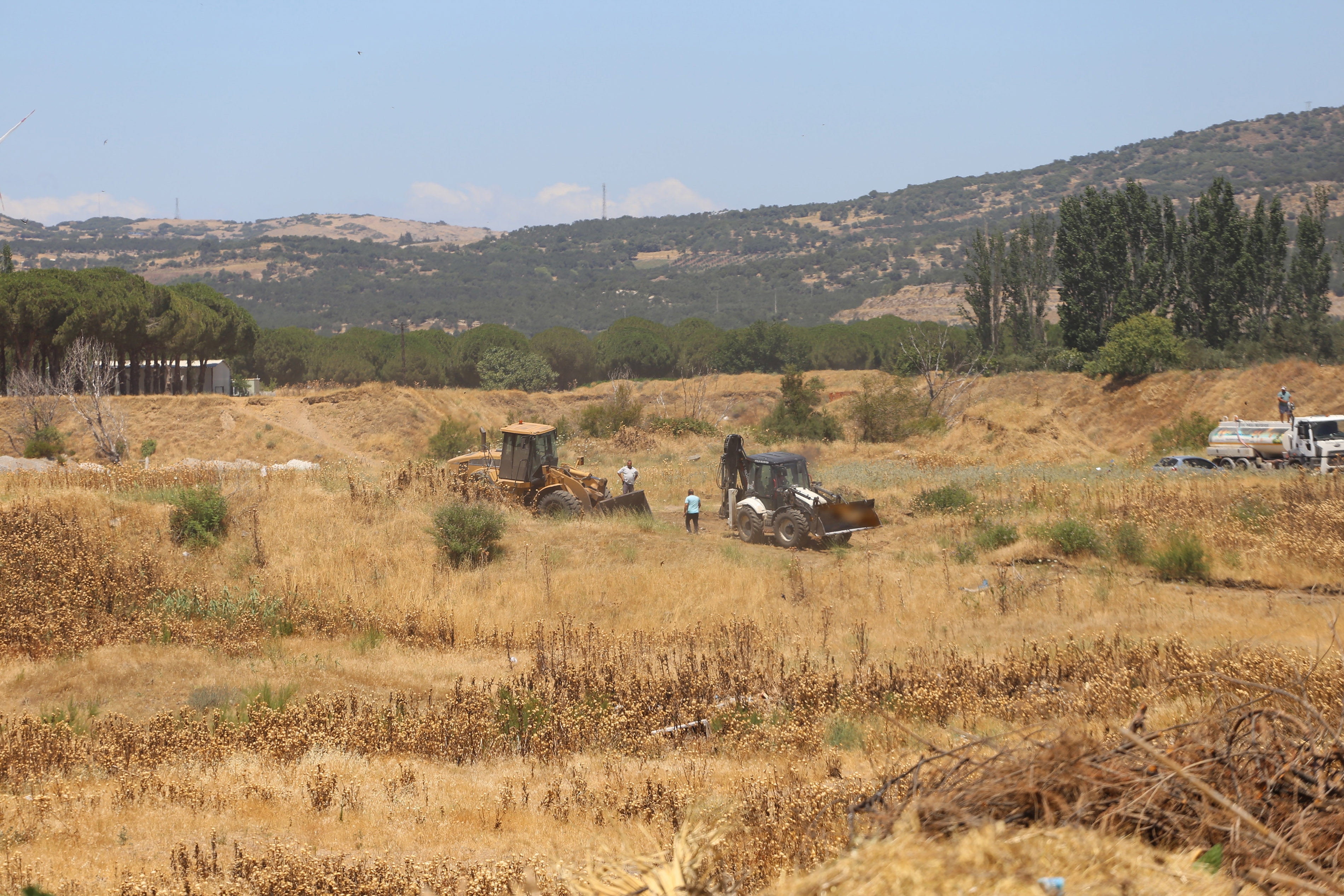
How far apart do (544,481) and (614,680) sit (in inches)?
432

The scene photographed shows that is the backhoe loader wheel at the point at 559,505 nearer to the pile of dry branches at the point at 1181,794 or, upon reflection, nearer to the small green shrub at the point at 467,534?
the small green shrub at the point at 467,534

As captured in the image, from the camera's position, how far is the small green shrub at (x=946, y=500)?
70.0ft

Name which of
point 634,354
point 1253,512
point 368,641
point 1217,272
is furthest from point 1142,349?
point 634,354

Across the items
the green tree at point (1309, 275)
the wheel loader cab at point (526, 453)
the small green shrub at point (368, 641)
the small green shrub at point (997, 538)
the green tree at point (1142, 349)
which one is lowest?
the small green shrub at point (368, 641)

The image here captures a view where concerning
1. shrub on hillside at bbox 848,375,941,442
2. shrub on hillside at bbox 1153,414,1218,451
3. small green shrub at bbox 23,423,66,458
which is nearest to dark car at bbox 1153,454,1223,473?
shrub on hillside at bbox 1153,414,1218,451

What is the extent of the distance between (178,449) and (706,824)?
129 ft

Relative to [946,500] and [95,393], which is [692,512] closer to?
[946,500]

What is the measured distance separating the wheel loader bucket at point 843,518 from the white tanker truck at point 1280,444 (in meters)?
13.1

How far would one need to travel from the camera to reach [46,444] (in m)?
34.0

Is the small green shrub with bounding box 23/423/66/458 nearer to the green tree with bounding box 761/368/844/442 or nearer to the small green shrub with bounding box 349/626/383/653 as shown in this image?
the small green shrub with bounding box 349/626/383/653

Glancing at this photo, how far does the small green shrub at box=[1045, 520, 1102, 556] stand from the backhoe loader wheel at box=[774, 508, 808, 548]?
15.6ft

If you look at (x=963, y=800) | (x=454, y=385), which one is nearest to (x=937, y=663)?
(x=963, y=800)

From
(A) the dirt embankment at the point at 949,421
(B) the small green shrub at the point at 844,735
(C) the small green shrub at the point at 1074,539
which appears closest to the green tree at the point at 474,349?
(A) the dirt embankment at the point at 949,421

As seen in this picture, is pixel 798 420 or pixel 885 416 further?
pixel 798 420
